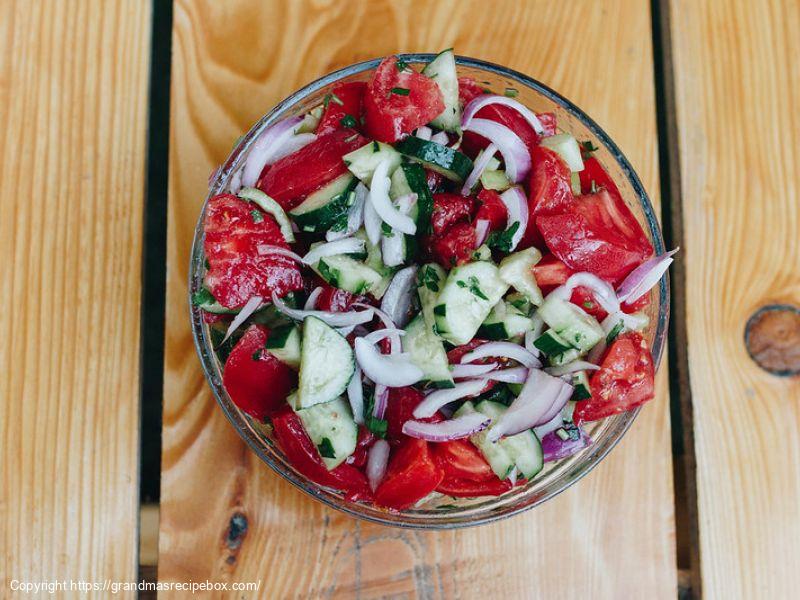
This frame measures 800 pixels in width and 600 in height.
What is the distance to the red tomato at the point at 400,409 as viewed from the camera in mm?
1081

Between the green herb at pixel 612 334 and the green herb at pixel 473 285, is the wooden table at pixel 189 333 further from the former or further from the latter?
the green herb at pixel 473 285

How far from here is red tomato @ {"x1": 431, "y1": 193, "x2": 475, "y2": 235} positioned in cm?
108

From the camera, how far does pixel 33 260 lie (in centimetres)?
135

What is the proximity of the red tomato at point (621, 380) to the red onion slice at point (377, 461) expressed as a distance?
0.29 metres

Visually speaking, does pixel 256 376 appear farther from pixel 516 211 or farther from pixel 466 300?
pixel 516 211

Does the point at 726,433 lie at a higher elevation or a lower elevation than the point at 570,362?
lower

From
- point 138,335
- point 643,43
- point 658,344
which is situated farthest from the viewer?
point 643,43

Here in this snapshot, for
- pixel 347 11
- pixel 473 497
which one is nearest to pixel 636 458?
pixel 473 497

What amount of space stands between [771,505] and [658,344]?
472mm

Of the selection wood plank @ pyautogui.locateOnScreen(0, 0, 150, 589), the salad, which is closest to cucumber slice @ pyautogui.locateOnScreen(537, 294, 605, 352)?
the salad

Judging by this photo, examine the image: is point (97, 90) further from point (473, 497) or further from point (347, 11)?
point (473, 497)

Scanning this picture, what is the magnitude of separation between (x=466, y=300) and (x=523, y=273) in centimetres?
10

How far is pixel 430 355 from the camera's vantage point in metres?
1.05

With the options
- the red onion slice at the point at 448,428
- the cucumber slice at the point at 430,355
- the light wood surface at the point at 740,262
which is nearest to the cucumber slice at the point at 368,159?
the cucumber slice at the point at 430,355
